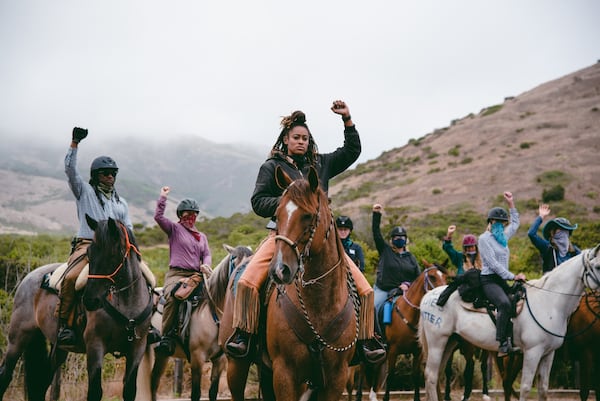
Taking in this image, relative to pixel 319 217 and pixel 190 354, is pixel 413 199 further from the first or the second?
pixel 319 217

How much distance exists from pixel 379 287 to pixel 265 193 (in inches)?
304

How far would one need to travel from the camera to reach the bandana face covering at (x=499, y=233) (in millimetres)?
9891

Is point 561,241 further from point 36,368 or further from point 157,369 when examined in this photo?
point 36,368

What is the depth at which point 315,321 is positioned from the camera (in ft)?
16.2

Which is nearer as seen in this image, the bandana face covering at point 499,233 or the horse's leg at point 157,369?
the bandana face covering at point 499,233

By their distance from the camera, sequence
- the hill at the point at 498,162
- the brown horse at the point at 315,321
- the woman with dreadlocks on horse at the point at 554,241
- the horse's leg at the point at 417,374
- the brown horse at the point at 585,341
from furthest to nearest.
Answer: the hill at the point at 498,162 → the horse's leg at the point at 417,374 → the woman with dreadlocks on horse at the point at 554,241 → the brown horse at the point at 585,341 → the brown horse at the point at 315,321

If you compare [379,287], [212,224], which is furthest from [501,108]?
[379,287]

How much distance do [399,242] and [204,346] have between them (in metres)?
4.65

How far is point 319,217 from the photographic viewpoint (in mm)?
4684

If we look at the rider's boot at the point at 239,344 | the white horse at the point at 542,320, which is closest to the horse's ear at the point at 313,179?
the rider's boot at the point at 239,344

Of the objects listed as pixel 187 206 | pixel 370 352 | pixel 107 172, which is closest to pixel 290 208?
pixel 370 352

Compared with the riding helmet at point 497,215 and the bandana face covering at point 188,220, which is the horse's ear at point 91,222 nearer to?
the bandana face covering at point 188,220

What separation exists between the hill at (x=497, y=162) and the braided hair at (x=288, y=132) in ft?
124

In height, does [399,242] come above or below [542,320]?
above
